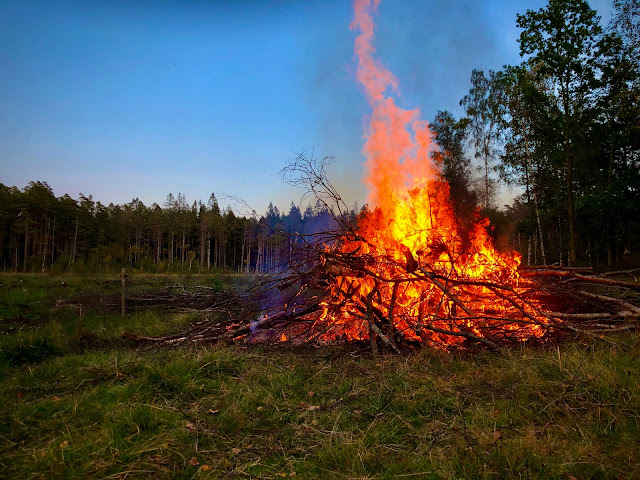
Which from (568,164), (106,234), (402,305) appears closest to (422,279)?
(402,305)

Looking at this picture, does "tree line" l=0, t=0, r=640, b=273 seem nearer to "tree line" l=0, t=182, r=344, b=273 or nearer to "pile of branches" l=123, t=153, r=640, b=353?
"pile of branches" l=123, t=153, r=640, b=353

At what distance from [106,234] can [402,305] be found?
223ft

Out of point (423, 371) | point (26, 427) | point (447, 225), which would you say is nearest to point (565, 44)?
point (447, 225)

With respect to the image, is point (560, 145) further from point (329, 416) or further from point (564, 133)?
point (329, 416)

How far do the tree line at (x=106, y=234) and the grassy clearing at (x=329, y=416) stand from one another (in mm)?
30737

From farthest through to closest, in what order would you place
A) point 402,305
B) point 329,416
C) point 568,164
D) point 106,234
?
point 106,234 < point 568,164 < point 402,305 < point 329,416

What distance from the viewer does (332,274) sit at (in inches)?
246

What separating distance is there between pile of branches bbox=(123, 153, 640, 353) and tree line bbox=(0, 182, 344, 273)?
2820cm

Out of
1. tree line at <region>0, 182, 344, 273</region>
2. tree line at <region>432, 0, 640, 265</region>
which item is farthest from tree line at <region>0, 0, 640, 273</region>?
tree line at <region>0, 182, 344, 273</region>

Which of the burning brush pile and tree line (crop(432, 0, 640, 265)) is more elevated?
tree line (crop(432, 0, 640, 265))

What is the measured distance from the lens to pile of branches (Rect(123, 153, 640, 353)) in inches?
209

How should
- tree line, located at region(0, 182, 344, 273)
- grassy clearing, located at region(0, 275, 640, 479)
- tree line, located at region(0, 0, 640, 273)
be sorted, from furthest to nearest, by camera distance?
tree line, located at region(0, 182, 344, 273), tree line, located at region(0, 0, 640, 273), grassy clearing, located at region(0, 275, 640, 479)

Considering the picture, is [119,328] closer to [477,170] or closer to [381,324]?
[381,324]

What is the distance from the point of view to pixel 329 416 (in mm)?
3215
